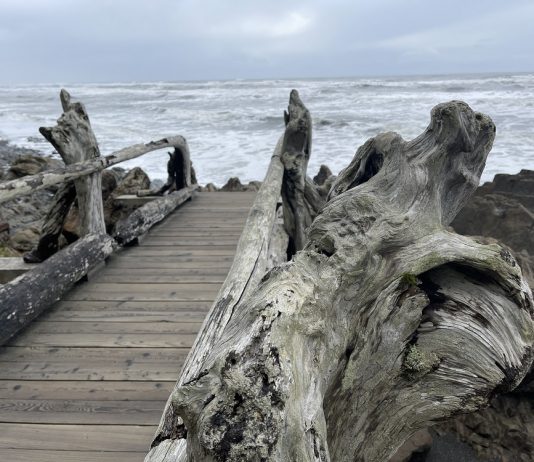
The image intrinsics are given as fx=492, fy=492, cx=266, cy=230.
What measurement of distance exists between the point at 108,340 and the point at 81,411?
759mm

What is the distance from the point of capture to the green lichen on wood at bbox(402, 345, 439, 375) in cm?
181

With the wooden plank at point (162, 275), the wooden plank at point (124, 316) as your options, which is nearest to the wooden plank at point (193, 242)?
the wooden plank at point (162, 275)

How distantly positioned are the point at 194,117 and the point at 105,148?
36.2 feet

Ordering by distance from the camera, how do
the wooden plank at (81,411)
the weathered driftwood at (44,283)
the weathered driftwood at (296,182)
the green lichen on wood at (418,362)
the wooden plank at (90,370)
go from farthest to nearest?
the weathered driftwood at (296,182), the weathered driftwood at (44,283), the wooden plank at (90,370), the wooden plank at (81,411), the green lichen on wood at (418,362)

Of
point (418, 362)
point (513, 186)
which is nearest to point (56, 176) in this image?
point (418, 362)

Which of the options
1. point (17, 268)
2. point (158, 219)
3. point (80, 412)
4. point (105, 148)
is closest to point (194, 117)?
point (105, 148)

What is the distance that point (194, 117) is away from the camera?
31.9 metres

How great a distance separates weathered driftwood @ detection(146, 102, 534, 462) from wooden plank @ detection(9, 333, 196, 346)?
91 centimetres

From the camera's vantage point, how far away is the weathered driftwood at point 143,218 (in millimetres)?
5269

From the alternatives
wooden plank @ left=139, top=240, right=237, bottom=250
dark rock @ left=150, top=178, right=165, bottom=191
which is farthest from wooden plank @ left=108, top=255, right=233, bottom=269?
dark rock @ left=150, top=178, right=165, bottom=191

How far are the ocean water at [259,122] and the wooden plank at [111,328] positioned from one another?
12.4 metres

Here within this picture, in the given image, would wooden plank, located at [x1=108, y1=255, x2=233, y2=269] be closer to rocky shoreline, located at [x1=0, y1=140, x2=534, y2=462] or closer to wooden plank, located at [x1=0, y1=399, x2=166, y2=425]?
rocky shoreline, located at [x1=0, y1=140, x2=534, y2=462]

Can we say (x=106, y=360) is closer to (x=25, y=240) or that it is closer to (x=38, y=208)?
(x=25, y=240)

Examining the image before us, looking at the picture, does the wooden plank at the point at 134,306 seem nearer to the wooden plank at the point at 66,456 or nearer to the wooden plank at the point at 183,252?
the wooden plank at the point at 183,252
